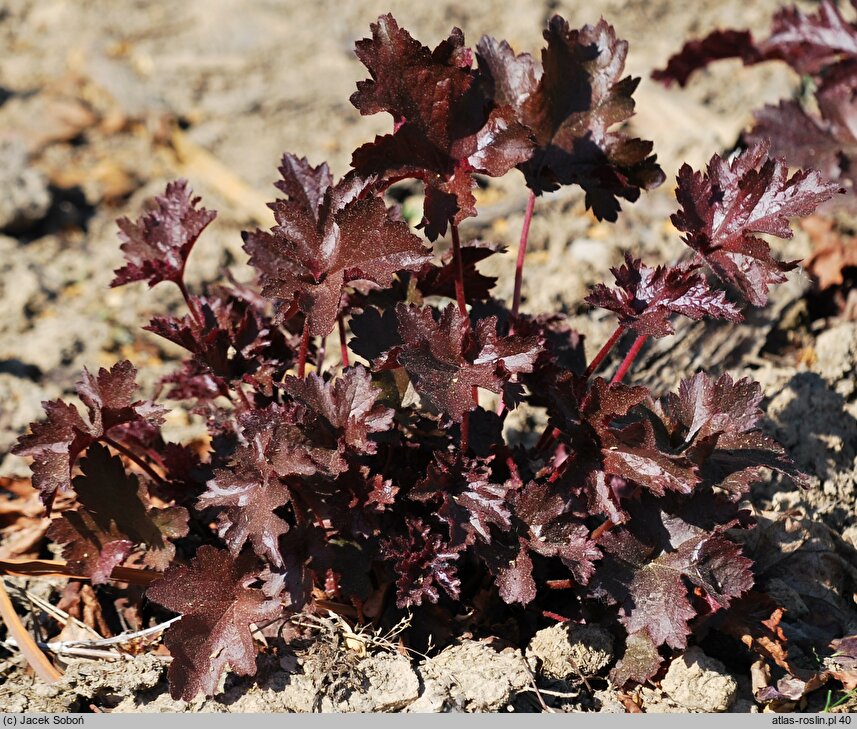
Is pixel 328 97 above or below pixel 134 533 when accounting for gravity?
above

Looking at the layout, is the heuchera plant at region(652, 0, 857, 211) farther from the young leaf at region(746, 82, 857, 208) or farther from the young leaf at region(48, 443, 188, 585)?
the young leaf at region(48, 443, 188, 585)

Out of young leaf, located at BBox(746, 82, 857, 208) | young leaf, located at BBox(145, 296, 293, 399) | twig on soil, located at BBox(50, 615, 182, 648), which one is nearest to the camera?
young leaf, located at BBox(145, 296, 293, 399)

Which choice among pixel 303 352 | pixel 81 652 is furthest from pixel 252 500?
pixel 81 652

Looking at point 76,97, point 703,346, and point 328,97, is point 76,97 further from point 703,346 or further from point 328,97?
point 703,346

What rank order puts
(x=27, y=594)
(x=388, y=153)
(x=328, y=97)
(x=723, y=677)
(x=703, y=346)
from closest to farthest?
(x=388, y=153), (x=723, y=677), (x=27, y=594), (x=703, y=346), (x=328, y=97)

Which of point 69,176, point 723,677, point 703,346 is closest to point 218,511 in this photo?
point 723,677

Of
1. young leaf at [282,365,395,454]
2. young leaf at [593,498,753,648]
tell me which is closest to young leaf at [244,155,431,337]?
young leaf at [282,365,395,454]

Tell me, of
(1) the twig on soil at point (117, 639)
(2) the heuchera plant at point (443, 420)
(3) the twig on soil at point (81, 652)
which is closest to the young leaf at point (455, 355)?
(2) the heuchera plant at point (443, 420)
